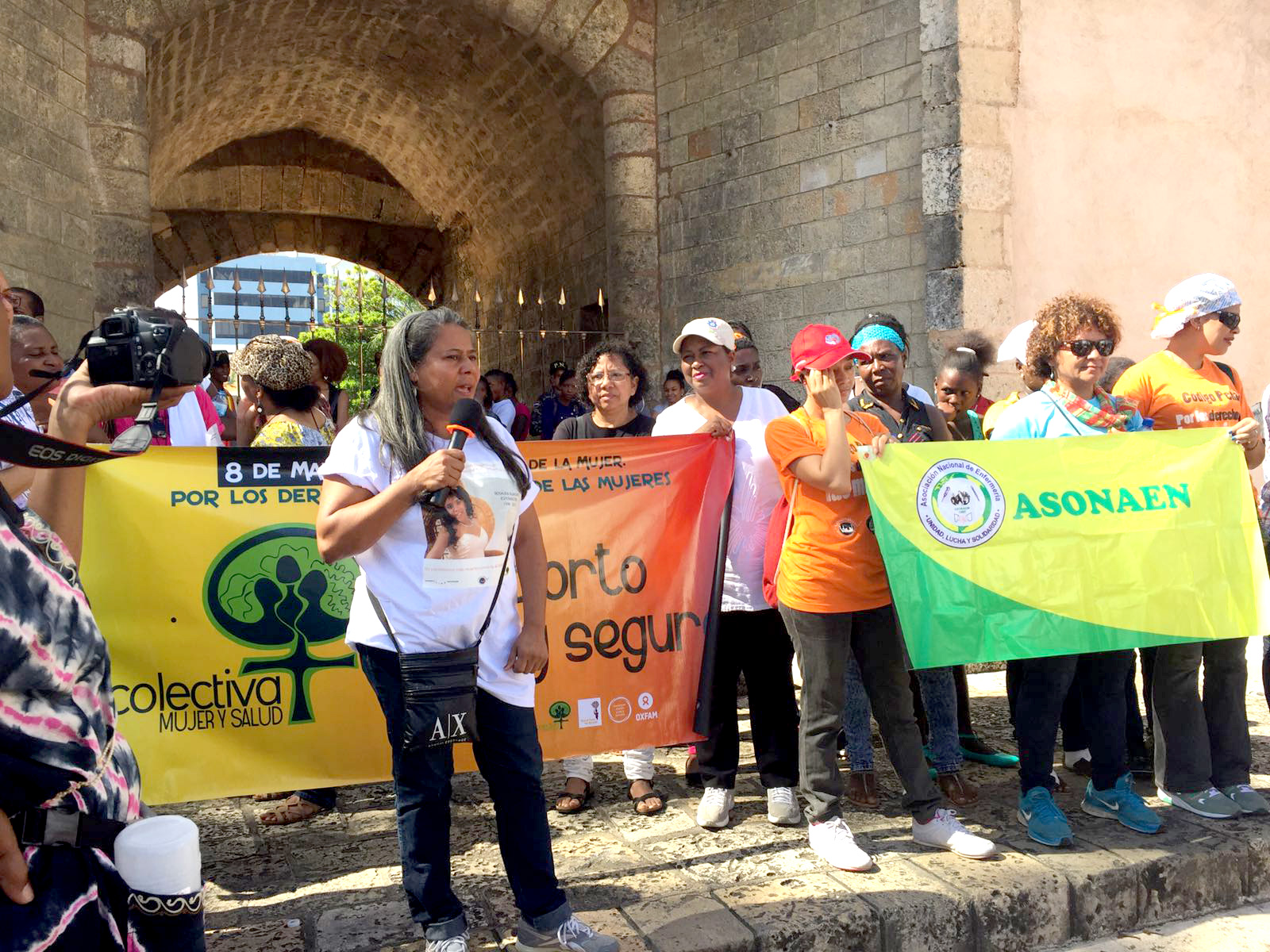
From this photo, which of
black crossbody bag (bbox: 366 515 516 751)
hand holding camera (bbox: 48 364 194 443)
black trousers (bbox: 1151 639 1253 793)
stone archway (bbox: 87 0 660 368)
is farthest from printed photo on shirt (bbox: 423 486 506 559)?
stone archway (bbox: 87 0 660 368)

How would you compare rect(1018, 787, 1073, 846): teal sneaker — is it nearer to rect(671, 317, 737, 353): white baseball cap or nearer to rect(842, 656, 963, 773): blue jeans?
rect(842, 656, 963, 773): blue jeans

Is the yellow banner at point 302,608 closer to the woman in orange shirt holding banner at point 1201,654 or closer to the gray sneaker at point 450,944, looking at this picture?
the gray sneaker at point 450,944

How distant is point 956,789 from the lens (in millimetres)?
4344

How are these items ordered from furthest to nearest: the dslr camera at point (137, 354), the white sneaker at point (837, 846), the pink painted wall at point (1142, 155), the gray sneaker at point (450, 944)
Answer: the pink painted wall at point (1142, 155) < the white sneaker at point (837, 846) < the gray sneaker at point (450, 944) < the dslr camera at point (137, 354)

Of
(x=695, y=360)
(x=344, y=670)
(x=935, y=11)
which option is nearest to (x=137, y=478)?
(x=344, y=670)

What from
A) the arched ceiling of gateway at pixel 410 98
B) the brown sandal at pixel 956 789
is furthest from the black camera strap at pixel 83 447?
the arched ceiling of gateway at pixel 410 98

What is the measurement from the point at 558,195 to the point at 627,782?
390 inches

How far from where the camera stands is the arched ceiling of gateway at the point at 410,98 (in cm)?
1222

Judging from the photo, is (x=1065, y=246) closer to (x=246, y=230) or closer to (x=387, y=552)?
(x=387, y=552)

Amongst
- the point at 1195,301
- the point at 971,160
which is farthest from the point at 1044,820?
the point at 971,160

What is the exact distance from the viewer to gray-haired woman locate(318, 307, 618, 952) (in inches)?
115

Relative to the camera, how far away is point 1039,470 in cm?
423

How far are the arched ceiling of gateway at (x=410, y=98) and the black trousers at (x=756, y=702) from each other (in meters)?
8.30

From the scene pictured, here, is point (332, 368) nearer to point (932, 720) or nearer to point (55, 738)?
point (932, 720)
